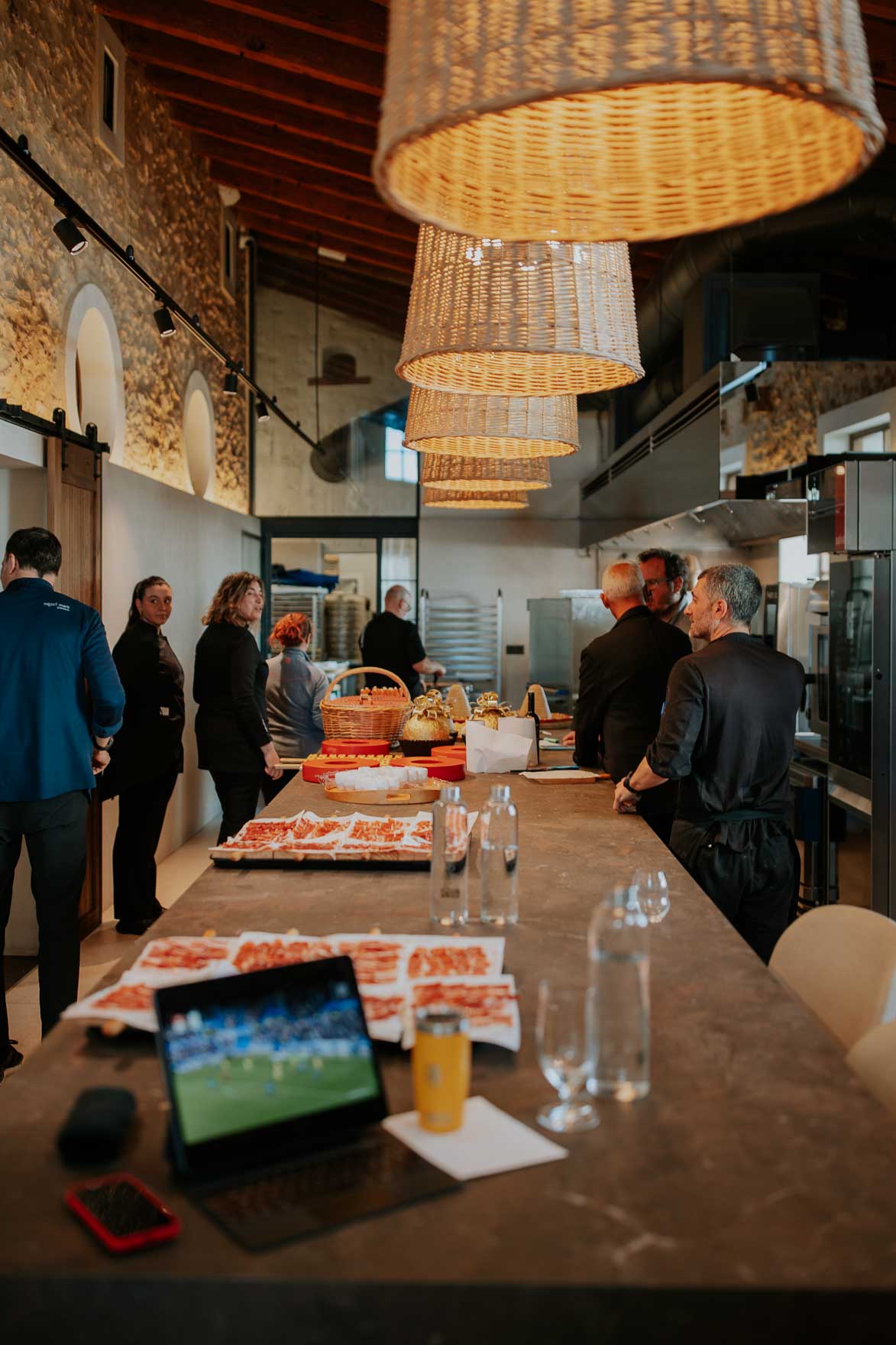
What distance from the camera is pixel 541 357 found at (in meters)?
3.24

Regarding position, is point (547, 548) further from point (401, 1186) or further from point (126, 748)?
point (401, 1186)

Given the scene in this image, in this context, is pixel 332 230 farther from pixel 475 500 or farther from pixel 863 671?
pixel 863 671

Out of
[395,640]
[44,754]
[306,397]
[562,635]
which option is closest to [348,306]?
[306,397]

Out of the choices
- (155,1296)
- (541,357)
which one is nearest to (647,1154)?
(155,1296)

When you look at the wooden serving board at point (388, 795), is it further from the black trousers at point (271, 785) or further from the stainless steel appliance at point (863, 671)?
the black trousers at point (271, 785)

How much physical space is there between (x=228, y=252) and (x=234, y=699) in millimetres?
6550

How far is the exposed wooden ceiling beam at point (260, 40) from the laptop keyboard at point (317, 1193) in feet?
21.3

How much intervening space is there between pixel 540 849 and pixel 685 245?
4943mm

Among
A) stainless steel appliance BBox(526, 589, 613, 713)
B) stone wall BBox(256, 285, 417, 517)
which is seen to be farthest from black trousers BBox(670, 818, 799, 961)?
stone wall BBox(256, 285, 417, 517)

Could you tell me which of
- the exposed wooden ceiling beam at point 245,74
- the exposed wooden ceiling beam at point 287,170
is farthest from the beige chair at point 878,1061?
the exposed wooden ceiling beam at point 287,170

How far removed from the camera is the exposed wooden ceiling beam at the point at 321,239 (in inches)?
440

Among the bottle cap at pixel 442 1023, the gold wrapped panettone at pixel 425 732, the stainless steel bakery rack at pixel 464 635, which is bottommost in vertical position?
the bottle cap at pixel 442 1023

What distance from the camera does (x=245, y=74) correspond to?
304 inches

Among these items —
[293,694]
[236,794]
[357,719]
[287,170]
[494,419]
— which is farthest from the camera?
[287,170]
